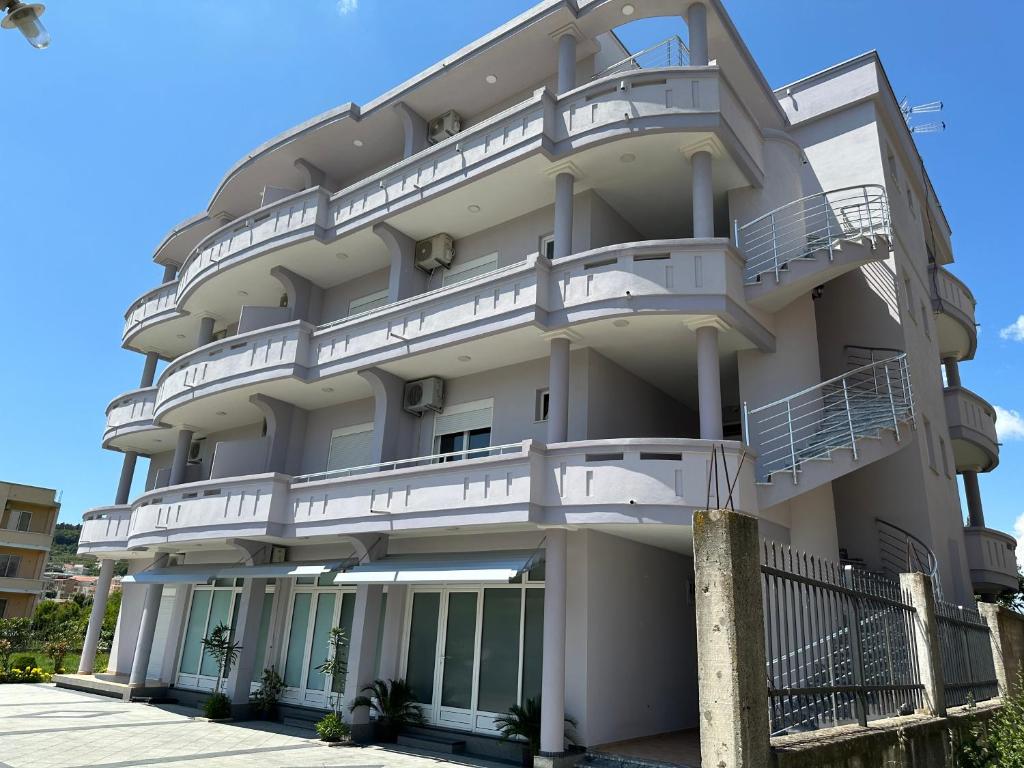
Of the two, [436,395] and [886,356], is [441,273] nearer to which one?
[436,395]

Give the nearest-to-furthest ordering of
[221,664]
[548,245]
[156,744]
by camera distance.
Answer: [156,744], [548,245], [221,664]

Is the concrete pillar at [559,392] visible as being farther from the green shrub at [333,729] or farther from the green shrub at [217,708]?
the green shrub at [217,708]

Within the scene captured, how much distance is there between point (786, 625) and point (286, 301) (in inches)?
727

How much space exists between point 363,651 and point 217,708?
4765 mm

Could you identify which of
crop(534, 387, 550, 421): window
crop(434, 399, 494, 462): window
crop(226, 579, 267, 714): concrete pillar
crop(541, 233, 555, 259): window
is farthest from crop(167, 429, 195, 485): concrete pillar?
crop(541, 233, 555, 259): window

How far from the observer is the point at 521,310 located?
1349 cm

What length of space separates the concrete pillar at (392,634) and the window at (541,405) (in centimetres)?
474

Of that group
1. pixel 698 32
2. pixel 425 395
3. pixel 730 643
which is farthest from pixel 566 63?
pixel 730 643

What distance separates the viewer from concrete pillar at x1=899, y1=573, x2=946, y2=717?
838cm

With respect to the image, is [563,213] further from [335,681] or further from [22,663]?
[22,663]

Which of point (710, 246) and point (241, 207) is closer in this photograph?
point (710, 246)

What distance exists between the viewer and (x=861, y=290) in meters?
16.8


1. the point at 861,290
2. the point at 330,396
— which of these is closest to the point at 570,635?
the point at 330,396

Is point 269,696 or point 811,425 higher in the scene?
point 811,425
